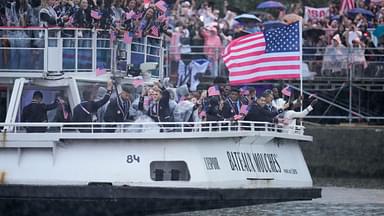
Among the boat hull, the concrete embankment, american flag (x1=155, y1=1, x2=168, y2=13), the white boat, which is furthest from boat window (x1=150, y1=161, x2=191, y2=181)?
the concrete embankment

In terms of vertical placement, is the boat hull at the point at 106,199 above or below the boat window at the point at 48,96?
below

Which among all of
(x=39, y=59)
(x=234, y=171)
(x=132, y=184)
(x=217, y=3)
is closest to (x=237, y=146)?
(x=234, y=171)

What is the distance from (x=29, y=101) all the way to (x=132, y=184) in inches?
110

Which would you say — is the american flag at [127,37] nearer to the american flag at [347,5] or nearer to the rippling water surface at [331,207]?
the rippling water surface at [331,207]

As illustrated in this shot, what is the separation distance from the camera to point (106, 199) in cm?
2311

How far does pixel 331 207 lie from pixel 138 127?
7.11 meters

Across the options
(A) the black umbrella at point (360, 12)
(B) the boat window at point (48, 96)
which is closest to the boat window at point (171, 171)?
(B) the boat window at point (48, 96)

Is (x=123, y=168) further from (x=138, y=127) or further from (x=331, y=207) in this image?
(x=331, y=207)

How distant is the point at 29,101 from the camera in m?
24.8

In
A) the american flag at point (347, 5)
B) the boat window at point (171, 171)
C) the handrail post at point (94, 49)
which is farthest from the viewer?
the american flag at point (347, 5)

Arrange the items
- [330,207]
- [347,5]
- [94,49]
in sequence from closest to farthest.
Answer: [94,49] < [330,207] < [347,5]

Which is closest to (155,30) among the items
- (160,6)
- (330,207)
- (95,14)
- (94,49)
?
(160,6)

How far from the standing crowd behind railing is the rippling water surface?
13.2 ft

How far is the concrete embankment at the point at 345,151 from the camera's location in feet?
115
